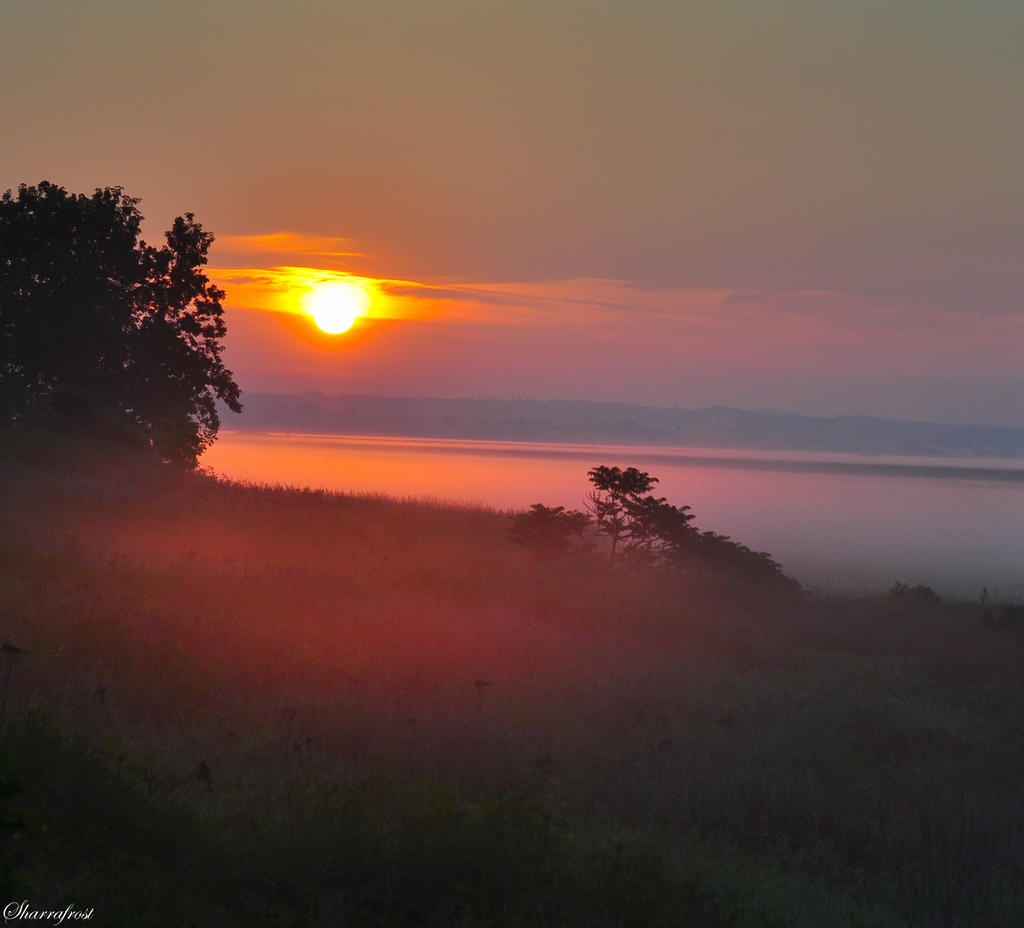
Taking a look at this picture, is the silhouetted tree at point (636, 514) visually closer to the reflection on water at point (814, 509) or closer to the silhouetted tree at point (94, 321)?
the reflection on water at point (814, 509)

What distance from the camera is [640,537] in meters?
22.4

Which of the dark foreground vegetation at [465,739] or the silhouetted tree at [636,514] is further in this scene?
the silhouetted tree at [636,514]

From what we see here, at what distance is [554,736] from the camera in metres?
9.52

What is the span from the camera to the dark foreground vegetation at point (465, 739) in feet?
17.3

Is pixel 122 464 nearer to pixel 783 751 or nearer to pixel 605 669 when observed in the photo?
pixel 605 669

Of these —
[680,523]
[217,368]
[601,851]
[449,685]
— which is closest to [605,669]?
[449,685]

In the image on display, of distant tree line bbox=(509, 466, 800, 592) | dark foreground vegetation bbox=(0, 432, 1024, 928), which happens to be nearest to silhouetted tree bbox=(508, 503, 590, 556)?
distant tree line bbox=(509, 466, 800, 592)

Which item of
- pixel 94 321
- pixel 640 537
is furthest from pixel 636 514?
pixel 94 321

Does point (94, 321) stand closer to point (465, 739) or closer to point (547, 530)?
point (547, 530)

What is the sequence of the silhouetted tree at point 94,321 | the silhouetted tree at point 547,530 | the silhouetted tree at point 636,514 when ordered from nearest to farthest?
the silhouetted tree at point 547,530, the silhouetted tree at point 636,514, the silhouetted tree at point 94,321

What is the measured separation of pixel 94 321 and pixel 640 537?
795 inches

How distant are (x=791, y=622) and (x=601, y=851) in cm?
1340

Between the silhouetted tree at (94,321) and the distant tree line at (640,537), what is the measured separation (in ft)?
44.8

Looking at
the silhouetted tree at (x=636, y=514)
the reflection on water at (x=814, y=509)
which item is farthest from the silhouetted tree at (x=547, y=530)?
the reflection on water at (x=814, y=509)
